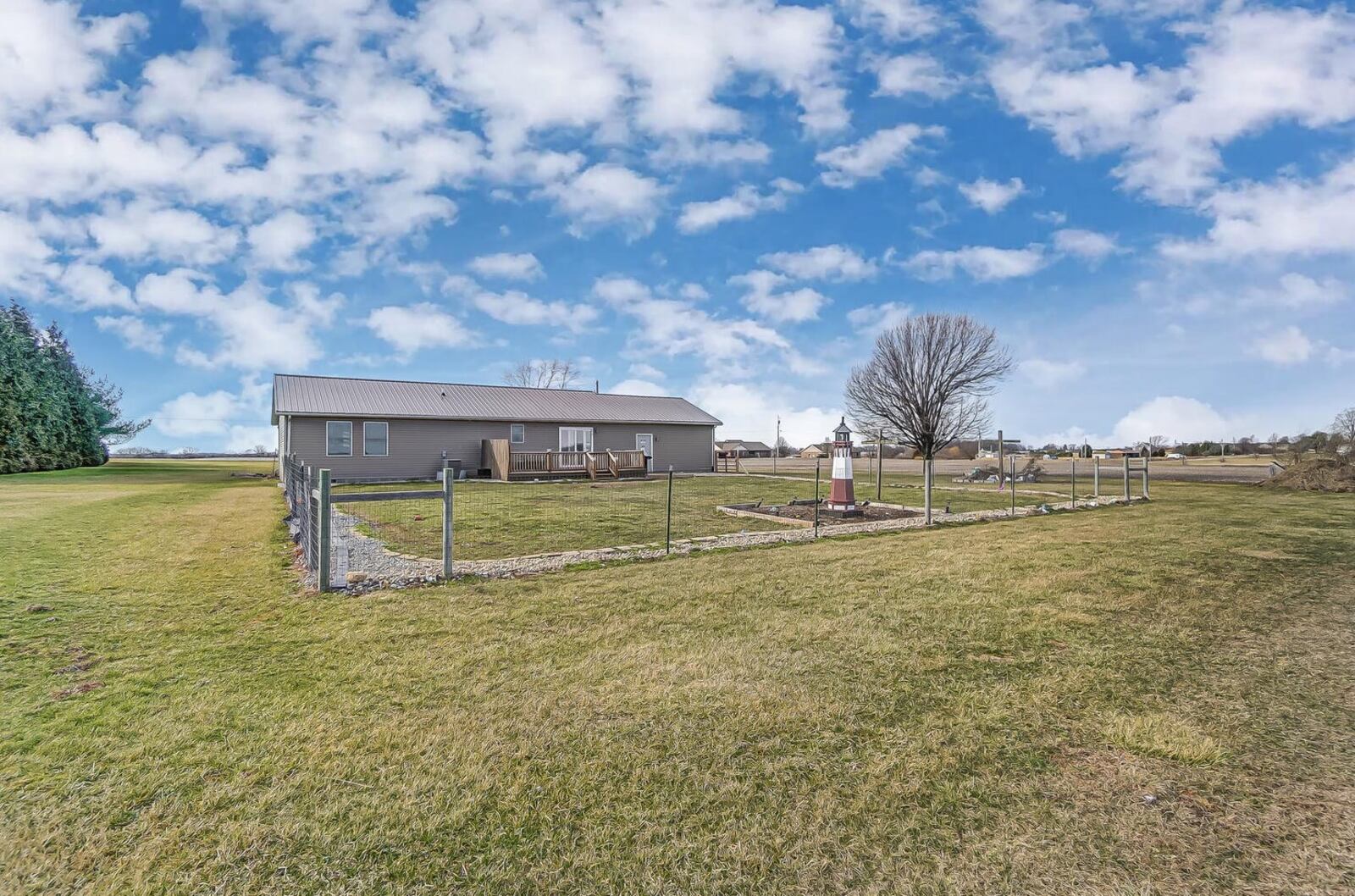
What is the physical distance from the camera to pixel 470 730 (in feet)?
9.95

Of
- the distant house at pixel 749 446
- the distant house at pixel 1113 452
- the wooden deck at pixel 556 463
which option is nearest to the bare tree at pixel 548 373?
the wooden deck at pixel 556 463

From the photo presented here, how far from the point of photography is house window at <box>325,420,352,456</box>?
2231 centimetres

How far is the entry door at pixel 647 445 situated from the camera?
29250 mm

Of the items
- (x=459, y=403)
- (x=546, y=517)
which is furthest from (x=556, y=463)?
(x=546, y=517)

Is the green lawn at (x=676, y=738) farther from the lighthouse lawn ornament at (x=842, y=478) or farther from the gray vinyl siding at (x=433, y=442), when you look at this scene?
the gray vinyl siding at (x=433, y=442)

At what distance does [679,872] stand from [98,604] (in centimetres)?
614

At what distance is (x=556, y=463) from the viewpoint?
24.4 meters

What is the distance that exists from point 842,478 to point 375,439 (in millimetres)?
18486

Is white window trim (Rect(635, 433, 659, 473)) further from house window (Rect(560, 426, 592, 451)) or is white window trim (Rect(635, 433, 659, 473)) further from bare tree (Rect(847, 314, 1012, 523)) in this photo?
bare tree (Rect(847, 314, 1012, 523))

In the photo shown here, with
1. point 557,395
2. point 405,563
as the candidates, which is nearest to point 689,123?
point 405,563

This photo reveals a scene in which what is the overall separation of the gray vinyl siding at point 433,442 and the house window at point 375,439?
0.41 feet

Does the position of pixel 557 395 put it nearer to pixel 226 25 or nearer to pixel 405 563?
pixel 226 25

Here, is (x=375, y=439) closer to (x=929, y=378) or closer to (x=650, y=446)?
(x=650, y=446)

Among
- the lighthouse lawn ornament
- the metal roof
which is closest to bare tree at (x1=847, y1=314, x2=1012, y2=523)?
the metal roof
